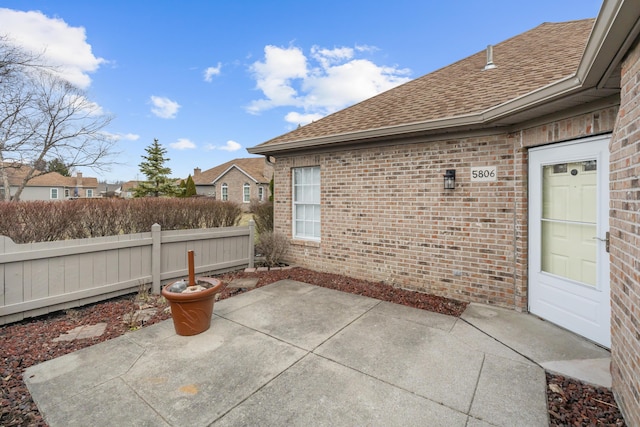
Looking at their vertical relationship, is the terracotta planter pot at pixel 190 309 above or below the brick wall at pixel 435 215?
below

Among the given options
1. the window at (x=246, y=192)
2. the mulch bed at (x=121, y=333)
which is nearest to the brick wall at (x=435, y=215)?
the mulch bed at (x=121, y=333)

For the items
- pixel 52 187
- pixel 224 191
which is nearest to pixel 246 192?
pixel 224 191

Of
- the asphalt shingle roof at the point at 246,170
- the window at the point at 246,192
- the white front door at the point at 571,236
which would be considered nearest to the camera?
the white front door at the point at 571,236

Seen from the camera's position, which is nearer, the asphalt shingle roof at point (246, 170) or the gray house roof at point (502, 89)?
the gray house roof at point (502, 89)

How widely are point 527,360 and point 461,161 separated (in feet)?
9.72

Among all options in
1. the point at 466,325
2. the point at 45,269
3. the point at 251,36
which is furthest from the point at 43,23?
the point at 466,325

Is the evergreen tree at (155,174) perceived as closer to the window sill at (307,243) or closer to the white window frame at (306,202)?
the white window frame at (306,202)

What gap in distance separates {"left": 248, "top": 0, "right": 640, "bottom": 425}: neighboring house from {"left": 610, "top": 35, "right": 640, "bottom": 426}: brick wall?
0.06 ft

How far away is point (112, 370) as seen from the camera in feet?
9.48

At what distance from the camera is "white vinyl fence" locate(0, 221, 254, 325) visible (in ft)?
12.8

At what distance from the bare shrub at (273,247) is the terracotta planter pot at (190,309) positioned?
129 inches

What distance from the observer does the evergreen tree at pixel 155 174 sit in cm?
2197

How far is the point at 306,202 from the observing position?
277 inches

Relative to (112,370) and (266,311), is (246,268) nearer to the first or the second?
(266,311)
